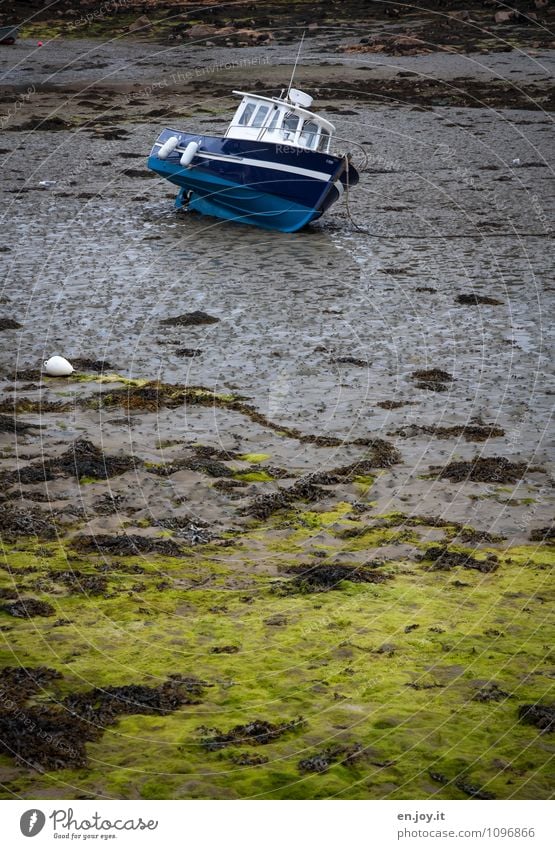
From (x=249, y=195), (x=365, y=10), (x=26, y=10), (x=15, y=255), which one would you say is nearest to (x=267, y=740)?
(x=15, y=255)

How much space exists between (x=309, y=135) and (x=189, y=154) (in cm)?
299

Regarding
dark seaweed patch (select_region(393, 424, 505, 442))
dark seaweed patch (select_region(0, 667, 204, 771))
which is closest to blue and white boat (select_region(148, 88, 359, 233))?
dark seaweed patch (select_region(393, 424, 505, 442))

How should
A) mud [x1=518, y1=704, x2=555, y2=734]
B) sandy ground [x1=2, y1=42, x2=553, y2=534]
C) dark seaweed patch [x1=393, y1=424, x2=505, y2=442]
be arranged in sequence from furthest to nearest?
sandy ground [x1=2, y1=42, x2=553, y2=534] < dark seaweed patch [x1=393, y1=424, x2=505, y2=442] < mud [x1=518, y1=704, x2=555, y2=734]

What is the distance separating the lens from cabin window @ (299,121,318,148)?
26.5m

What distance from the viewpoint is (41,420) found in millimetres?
14484

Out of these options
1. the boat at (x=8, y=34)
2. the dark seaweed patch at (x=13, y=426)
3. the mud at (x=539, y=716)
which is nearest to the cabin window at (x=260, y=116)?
the dark seaweed patch at (x=13, y=426)

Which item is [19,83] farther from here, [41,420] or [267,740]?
[267,740]

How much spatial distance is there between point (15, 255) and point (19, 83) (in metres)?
29.2

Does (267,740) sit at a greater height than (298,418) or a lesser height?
greater

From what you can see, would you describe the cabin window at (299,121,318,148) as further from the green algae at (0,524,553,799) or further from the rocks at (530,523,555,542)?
the green algae at (0,524,553,799)

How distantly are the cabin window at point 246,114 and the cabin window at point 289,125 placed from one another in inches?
44.1

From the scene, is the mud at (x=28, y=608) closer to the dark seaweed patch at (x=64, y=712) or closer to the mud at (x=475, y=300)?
the dark seaweed patch at (x=64, y=712)

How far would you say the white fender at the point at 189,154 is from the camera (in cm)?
2684

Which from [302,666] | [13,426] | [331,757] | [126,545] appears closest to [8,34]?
[13,426]
